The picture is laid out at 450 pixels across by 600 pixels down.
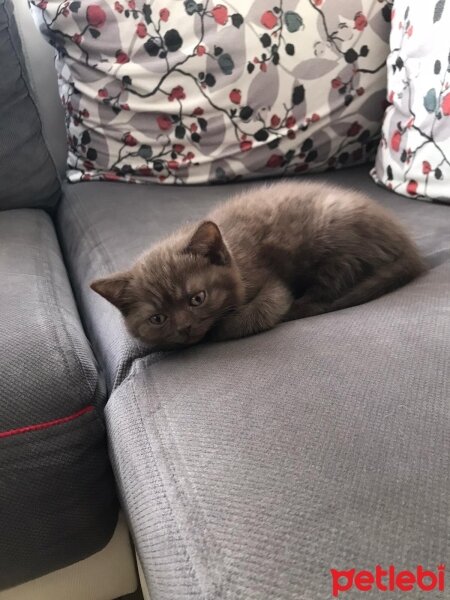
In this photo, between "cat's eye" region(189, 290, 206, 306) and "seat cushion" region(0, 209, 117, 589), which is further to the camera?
"cat's eye" region(189, 290, 206, 306)

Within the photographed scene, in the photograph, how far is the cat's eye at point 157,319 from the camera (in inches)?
37.2

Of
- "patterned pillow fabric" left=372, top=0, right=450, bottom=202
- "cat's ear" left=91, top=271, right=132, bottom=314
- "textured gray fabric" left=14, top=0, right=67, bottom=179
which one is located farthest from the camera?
"textured gray fabric" left=14, top=0, right=67, bottom=179

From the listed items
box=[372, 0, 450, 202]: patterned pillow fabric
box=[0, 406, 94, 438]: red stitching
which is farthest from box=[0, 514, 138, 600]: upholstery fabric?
box=[372, 0, 450, 202]: patterned pillow fabric

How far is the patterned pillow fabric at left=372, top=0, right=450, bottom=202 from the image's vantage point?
1280mm

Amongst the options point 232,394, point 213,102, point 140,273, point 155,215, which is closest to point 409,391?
point 232,394

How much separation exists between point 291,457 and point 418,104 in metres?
1.14

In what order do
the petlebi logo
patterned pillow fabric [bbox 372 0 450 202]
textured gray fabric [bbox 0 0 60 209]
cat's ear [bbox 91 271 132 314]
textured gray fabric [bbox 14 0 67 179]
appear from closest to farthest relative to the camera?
the petlebi logo → cat's ear [bbox 91 271 132 314] → patterned pillow fabric [bbox 372 0 450 202] → textured gray fabric [bbox 0 0 60 209] → textured gray fabric [bbox 14 0 67 179]

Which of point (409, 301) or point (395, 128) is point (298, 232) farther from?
point (395, 128)

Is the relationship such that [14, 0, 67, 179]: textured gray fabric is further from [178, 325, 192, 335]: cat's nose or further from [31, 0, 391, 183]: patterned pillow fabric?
[178, 325, 192, 335]: cat's nose


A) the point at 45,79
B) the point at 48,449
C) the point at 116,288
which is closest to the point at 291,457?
the point at 48,449

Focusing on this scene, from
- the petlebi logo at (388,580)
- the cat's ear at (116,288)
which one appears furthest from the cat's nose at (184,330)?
the petlebi logo at (388,580)

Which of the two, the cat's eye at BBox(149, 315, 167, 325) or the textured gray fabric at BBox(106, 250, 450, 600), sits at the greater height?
the textured gray fabric at BBox(106, 250, 450, 600)

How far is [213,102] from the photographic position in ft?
5.00

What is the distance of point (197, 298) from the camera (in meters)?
0.97
